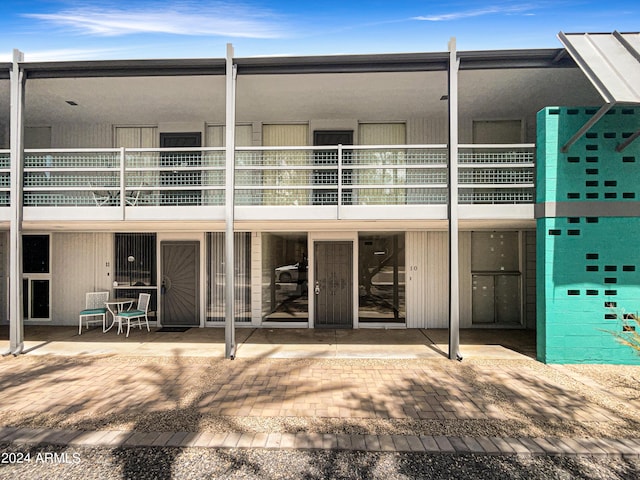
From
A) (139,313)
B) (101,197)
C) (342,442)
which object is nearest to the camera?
(342,442)

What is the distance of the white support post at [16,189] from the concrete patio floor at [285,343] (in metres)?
1.08

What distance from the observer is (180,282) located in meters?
8.73

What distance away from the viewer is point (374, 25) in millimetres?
6168

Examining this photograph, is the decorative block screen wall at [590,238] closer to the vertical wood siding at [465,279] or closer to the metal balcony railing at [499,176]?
the metal balcony railing at [499,176]

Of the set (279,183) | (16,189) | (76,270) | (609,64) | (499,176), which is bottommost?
(76,270)

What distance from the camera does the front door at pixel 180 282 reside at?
8.72m

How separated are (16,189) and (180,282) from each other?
3.74m

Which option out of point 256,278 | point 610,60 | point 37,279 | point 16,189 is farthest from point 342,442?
point 37,279

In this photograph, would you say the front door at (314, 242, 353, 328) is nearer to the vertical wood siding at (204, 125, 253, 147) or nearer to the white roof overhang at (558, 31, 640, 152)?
the vertical wood siding at (204, 125, 253, 147)

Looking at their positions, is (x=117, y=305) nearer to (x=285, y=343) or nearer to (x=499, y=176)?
(x=285, y=343)

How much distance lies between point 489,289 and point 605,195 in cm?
350

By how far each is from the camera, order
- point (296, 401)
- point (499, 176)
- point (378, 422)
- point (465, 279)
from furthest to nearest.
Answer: point (465, 279), point (499, 176), point (296, 401), point (378, 422)

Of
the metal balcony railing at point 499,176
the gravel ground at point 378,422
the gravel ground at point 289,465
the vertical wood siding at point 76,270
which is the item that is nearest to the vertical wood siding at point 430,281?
the metal balcony railing at point 499,176

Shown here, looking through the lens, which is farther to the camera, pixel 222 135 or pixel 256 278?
pixel 222 135
